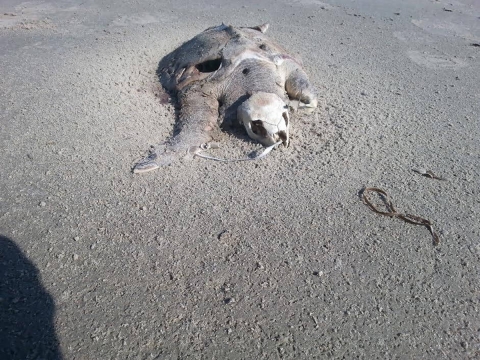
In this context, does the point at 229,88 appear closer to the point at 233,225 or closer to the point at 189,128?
the point at 189,128

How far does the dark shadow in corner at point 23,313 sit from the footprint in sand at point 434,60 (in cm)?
558

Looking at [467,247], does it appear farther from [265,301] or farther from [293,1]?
[293,1]

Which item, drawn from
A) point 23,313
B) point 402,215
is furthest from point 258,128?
point 23,313

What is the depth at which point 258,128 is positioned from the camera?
12.6ft

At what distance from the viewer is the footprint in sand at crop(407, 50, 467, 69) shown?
223 inches

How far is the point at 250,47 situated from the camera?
463cm

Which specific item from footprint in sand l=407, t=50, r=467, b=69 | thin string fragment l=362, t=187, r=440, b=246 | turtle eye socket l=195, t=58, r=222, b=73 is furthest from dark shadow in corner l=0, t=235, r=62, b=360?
footprint in sand l=407, t=50, r=467, b=69

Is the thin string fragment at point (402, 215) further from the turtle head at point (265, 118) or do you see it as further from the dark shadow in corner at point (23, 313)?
the dark shadow in corner at point (23, 313)

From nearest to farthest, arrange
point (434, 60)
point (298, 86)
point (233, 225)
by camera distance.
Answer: point (233, 225), point (298, 86), point (434, 60)

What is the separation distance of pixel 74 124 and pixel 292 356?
3120mm

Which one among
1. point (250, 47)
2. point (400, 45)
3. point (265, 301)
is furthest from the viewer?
point (400, 45)

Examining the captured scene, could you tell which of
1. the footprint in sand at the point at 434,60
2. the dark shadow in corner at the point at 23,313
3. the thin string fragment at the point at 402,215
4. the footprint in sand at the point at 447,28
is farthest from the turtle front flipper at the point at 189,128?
the footprint in sand at the point at 447,28

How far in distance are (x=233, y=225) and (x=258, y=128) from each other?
120 centimetres

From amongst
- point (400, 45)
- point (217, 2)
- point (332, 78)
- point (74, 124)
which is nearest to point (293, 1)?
point (217, 2)
